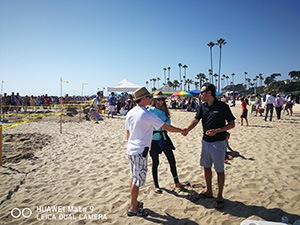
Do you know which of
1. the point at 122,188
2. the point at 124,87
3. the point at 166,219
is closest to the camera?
the point at 166,219

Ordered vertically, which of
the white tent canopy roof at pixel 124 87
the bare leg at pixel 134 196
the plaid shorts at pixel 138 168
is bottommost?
the bare leg at pixel 134 196

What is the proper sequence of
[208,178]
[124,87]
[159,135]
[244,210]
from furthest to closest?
[124,87] → [159,135] → [208,178] → [244,210]

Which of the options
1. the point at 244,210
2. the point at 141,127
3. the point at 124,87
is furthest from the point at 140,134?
the point at 124,87

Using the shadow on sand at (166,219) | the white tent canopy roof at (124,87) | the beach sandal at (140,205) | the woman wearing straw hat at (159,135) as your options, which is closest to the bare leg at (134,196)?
the beach sandal at (140,205)

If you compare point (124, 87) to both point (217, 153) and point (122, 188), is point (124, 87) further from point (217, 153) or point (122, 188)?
point (217, 153)

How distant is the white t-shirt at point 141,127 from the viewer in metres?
2.83

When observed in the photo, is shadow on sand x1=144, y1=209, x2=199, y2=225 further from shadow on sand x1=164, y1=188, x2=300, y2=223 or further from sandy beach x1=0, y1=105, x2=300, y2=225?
shadow on sand x1=164, y1=188, x2=300, y2=223

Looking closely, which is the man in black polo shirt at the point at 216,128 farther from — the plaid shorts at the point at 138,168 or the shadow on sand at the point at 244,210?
the plaid shorts at the point at 138,168

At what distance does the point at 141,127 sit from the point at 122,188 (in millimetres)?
1655

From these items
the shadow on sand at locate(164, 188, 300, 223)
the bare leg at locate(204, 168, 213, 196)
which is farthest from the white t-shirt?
the shadow on sand at locate(164, 188, 300, 223)

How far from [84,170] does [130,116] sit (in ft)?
8.52

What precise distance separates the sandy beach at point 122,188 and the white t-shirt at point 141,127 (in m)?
1.06

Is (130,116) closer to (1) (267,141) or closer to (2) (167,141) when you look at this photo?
(2) (167,141)

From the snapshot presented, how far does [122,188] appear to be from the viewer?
390cm
